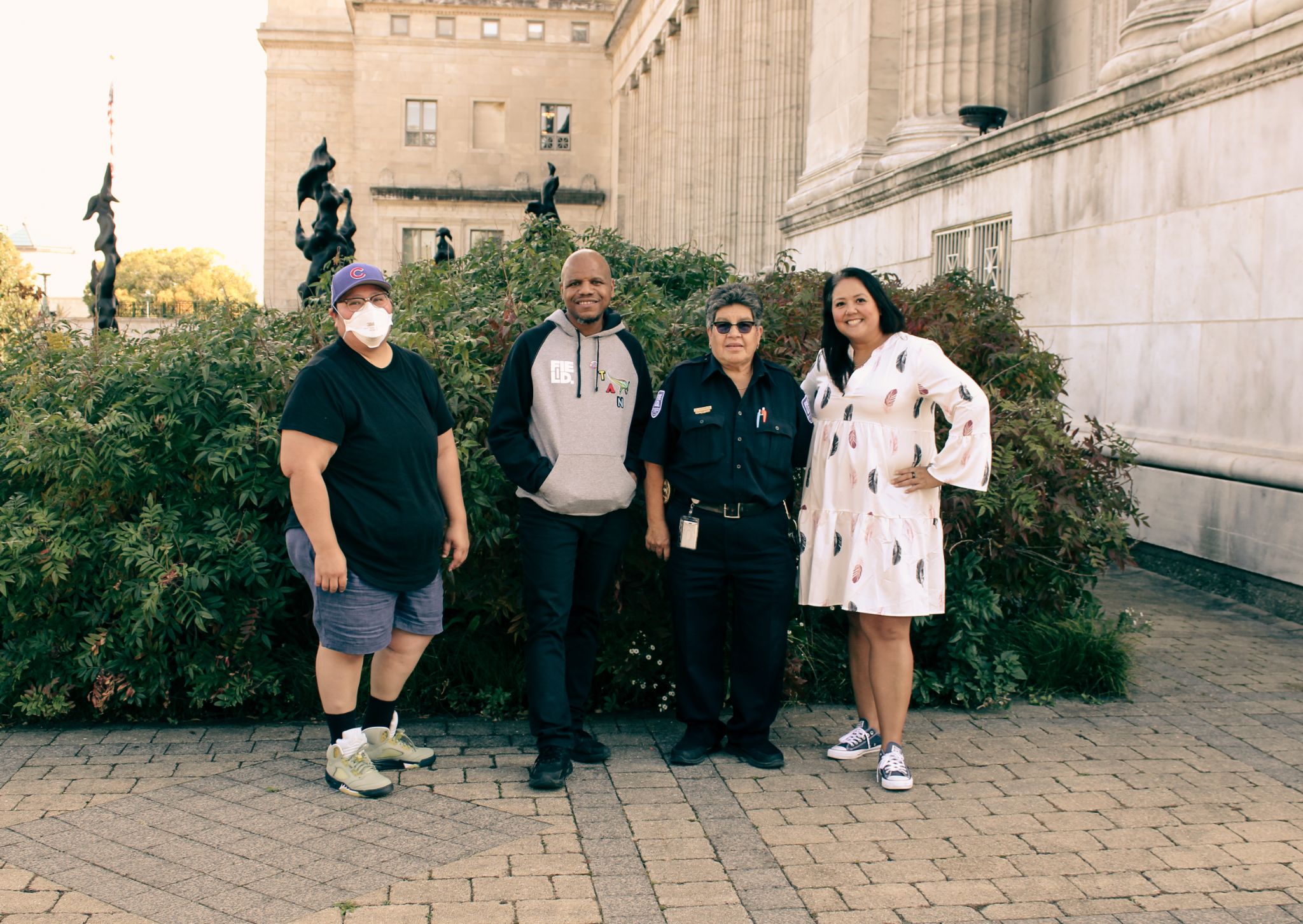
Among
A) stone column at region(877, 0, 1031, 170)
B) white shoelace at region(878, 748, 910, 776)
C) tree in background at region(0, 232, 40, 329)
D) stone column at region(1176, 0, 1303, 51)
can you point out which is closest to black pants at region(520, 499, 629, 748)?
white shoelace at region(878, 748, 910, 776)

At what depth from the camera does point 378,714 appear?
16.6 feet

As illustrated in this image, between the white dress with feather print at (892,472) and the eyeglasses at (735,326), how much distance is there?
0.47 meters

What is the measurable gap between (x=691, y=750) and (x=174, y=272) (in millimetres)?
121228

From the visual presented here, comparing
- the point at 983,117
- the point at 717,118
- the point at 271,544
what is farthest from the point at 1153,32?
the point at 717,118

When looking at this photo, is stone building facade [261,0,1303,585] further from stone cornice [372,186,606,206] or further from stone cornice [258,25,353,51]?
stone cornice [258,25,353,51]

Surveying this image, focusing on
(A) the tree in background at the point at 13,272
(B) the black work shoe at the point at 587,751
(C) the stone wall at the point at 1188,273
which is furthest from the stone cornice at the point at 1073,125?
(A) the tree in background at the point at 13,272

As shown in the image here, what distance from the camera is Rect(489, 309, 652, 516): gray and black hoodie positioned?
16.4 feet

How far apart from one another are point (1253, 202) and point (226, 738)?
796 centimetres

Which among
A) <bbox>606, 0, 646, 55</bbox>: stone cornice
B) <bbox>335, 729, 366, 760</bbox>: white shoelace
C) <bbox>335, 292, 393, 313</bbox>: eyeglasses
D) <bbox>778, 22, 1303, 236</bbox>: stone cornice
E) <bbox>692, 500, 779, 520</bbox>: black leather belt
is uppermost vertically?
<bbox>606, 0, 646, 55</bbox>: stone cornice

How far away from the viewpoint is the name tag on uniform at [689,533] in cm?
509

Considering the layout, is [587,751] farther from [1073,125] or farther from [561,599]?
[1073,125]

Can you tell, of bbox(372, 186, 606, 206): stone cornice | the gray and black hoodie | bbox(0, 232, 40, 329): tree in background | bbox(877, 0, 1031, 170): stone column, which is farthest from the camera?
bbox(372, 186, 606, 206): stone cornice

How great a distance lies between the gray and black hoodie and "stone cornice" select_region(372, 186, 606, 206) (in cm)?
5681

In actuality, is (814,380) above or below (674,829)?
above
